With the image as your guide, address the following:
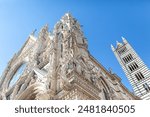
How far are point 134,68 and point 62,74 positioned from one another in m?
26.7

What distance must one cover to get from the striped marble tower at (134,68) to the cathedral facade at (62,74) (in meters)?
11.4

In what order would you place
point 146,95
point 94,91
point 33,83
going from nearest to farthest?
point 94,91, point 33,83, point 146,95

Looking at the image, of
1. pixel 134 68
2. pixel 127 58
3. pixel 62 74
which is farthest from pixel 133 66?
pixel 62 74

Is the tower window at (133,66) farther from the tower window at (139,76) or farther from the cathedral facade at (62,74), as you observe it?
the cathedral facade at (62,74)

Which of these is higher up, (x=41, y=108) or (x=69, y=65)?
(x=69, y=65)

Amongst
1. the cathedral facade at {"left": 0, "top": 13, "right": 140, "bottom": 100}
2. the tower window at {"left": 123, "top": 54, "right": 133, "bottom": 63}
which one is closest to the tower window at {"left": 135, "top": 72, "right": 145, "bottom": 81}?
the tower window at {"left": 123, "top": 54, "right": 133, "bottom": 63}

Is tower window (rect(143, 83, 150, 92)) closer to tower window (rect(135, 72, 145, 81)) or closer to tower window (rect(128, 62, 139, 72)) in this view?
tower window (rect(135, 72, 145, 81))

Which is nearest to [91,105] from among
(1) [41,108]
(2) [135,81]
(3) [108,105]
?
(3) [108,105]

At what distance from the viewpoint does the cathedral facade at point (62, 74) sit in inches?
263

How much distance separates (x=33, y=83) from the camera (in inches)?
376

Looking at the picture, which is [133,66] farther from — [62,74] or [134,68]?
[62,74]

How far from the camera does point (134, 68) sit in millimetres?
31797

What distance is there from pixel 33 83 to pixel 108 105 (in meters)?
5.70

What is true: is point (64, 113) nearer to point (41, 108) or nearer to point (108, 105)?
point (41, 108)
